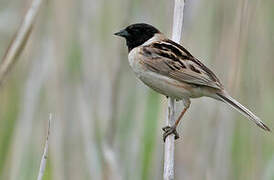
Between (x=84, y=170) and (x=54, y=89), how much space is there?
46 centimetres

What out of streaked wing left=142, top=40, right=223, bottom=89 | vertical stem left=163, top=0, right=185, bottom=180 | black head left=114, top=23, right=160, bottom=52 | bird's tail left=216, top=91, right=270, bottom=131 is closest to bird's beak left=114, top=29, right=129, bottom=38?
black head left=114, top=23, right=160, bottom=52

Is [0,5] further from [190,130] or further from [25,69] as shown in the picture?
[190,130]

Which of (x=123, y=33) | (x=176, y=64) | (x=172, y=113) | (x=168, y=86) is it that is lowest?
(x=172, y=113)

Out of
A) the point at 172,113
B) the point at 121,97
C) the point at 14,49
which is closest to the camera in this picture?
the point at 14,49

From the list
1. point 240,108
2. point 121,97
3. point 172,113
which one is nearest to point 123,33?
point 121,97

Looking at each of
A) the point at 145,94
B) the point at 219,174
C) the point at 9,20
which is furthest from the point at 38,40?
the point at 219,174

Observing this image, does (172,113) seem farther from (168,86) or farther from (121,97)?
(121,97)

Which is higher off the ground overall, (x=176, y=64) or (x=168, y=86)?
(x=176, y=64)

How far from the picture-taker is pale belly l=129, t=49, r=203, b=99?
2521 mm

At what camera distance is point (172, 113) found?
98.2 inches

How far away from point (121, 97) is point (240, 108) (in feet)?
2.20

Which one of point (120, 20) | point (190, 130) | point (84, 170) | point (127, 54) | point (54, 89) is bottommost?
point (84, 170)

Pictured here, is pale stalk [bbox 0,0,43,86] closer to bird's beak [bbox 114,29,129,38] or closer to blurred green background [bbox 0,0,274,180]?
blurred green background [bbox 0,0,274,180]

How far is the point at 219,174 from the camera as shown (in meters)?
2.58
